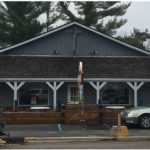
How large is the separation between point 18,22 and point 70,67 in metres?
22.4

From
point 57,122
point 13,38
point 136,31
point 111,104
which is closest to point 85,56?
point 111,104

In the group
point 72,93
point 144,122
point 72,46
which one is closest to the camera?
point 144,122

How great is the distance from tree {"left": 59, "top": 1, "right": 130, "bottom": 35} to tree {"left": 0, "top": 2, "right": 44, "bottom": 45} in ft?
12.2

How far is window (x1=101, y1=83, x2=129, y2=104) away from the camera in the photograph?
997 inches

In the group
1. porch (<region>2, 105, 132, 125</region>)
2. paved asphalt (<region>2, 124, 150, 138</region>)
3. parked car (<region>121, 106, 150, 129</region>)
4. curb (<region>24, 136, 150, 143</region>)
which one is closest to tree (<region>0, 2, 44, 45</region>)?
porch (<region>2, 105, 132, 125</region>)

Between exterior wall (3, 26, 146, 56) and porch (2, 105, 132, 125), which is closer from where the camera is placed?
porch (2, 105, 132, 125)

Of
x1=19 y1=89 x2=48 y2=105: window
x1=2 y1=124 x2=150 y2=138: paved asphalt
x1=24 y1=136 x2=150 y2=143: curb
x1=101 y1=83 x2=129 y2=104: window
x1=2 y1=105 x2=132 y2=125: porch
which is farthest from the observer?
x1=101 y1=83 x2=129 y2=104: window

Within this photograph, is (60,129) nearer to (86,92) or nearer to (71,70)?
→ (71,70)

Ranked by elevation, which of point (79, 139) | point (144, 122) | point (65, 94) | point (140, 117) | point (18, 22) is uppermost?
point (18, 22)

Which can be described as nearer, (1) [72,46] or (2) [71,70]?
(2) [71,70]

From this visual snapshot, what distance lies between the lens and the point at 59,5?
48250mm

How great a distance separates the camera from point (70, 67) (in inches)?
967

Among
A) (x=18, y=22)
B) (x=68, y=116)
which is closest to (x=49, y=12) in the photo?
(x=18, y=22)

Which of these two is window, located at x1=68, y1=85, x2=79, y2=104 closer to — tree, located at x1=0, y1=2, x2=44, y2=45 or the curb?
the curb
